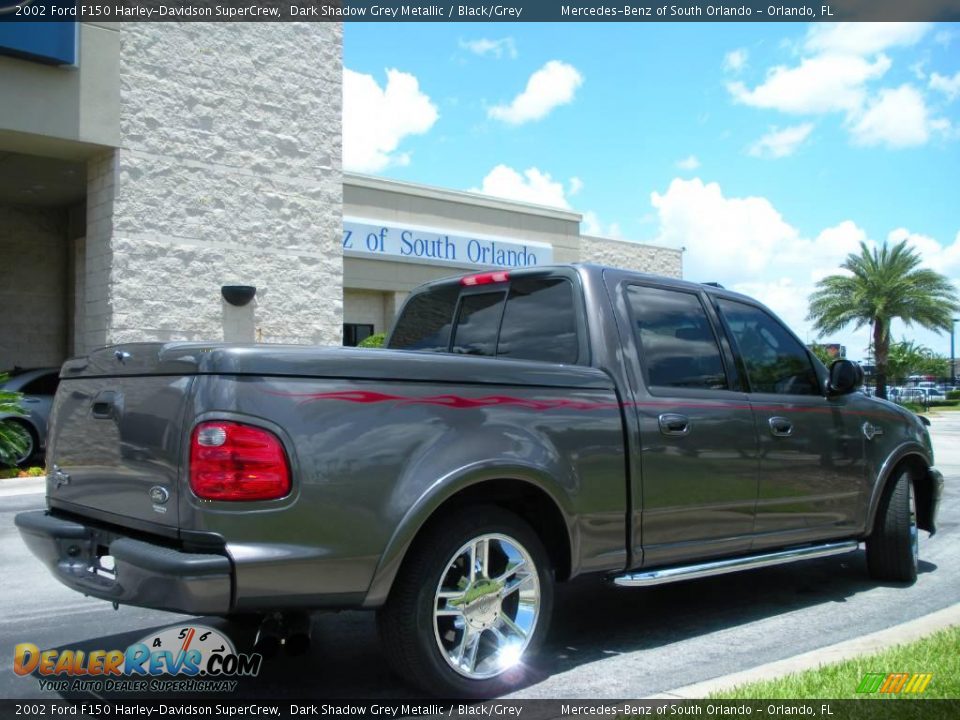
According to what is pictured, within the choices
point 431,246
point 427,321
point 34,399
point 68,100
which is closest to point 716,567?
point 427,321

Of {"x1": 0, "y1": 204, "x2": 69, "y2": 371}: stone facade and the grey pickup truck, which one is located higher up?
{"x1": 0, "y1": 204, "x2": 69, "y2": 371}: stone facade

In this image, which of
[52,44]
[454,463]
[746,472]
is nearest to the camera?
[454,463]

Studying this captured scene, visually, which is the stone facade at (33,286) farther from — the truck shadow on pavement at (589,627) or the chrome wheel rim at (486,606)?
the chrome wheel rim at (486,606)

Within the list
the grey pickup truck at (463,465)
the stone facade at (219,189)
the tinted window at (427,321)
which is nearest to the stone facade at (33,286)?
the stone facade at (219,189)

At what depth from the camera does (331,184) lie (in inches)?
720

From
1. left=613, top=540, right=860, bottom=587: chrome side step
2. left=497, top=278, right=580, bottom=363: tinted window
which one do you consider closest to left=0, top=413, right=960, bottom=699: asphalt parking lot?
left=613, top=540, right=860, bottom=587: chrome side step

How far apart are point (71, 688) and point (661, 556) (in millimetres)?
2882

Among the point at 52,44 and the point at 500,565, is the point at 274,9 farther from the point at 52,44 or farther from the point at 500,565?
the point at 500,565

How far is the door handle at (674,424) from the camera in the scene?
472 centimetres

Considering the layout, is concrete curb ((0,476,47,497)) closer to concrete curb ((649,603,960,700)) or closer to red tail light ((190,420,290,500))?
red tail light ((190,420,290,500))

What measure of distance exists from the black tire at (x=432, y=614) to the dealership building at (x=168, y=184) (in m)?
12.8

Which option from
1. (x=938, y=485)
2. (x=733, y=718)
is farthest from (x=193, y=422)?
(x=938, y=485)

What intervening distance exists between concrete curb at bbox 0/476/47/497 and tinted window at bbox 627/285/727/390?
9.17 metres

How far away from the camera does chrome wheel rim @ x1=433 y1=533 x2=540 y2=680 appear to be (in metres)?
3.87
